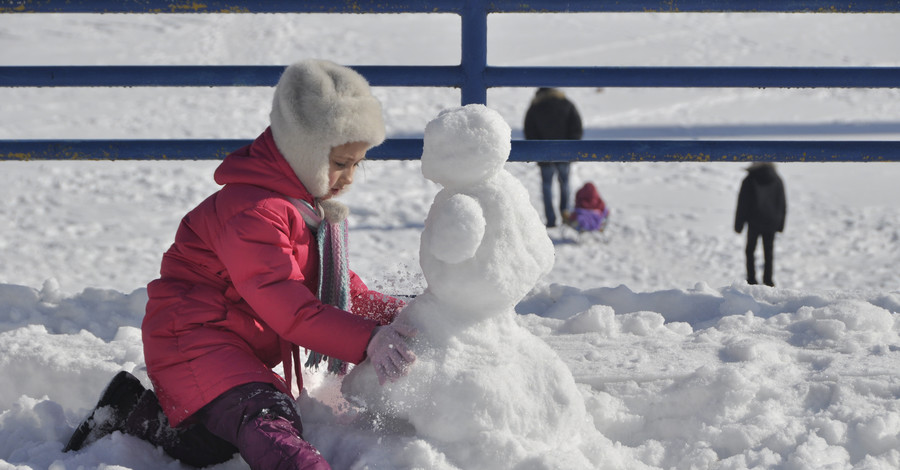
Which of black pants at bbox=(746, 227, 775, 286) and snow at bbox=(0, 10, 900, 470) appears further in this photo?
black pants at bbox=(746, 227, 775, 286)

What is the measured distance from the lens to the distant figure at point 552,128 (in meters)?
7.36

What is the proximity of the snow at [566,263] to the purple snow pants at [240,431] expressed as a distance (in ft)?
0.19

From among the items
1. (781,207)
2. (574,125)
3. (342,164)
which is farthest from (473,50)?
(574,125)

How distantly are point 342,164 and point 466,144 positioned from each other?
0.41m

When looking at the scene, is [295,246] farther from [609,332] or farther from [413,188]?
[413,188]

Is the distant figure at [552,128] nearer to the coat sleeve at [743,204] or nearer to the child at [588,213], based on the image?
the child at [588,213]

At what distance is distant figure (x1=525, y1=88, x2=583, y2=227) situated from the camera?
7.36 m

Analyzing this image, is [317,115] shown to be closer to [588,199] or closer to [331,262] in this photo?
[331,262]

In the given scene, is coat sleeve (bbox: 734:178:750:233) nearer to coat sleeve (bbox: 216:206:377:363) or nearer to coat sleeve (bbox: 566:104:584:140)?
coat sleeve (bbox: 566:104:584:140)

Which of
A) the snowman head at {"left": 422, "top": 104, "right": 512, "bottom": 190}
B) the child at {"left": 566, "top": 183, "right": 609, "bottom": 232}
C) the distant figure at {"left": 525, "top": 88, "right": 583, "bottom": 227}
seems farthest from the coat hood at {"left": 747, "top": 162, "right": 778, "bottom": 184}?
the snowman head at {"left": 422, "top": 104, "right": 512, "bottom": 190}

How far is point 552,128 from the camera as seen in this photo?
7379 mm

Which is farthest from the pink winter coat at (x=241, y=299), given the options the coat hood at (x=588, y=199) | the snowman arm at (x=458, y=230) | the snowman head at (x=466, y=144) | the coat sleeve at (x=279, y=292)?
the coat hood at (x=588, y=199)

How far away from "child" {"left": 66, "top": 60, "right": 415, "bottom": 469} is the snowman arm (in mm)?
250

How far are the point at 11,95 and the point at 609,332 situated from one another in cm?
894
